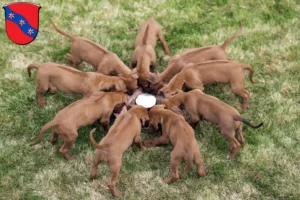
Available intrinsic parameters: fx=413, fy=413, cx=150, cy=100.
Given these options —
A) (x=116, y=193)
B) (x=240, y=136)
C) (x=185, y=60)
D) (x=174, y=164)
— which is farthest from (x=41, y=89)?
(x=240, y=136)

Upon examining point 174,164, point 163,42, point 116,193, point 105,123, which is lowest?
point 116,193

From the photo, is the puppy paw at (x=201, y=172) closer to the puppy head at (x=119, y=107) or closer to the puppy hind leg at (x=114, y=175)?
the puppy hind leg at (x=114, y=175)

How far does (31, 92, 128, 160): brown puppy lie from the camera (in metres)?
5.85

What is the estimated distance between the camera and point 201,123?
693 cm

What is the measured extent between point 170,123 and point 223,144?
1126mm

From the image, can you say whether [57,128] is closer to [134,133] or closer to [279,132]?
[134,133]

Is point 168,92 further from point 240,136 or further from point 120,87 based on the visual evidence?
point 240,136

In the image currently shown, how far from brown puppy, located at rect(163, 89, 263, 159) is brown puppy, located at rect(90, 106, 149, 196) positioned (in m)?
0.69

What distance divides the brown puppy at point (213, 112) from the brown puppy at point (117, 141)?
2.25 feet

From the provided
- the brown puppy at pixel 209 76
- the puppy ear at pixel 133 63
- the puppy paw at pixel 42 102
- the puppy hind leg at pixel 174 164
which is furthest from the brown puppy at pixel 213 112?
the puppy paw at pixel 42 102

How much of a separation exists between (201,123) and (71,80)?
226cm

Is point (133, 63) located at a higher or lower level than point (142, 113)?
higher

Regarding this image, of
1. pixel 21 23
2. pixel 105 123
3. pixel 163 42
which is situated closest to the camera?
pixel 105 123

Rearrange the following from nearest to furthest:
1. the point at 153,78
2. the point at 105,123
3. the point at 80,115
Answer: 1. the point at 80,115
2. the point at 105,123
3. the point at 153,78
